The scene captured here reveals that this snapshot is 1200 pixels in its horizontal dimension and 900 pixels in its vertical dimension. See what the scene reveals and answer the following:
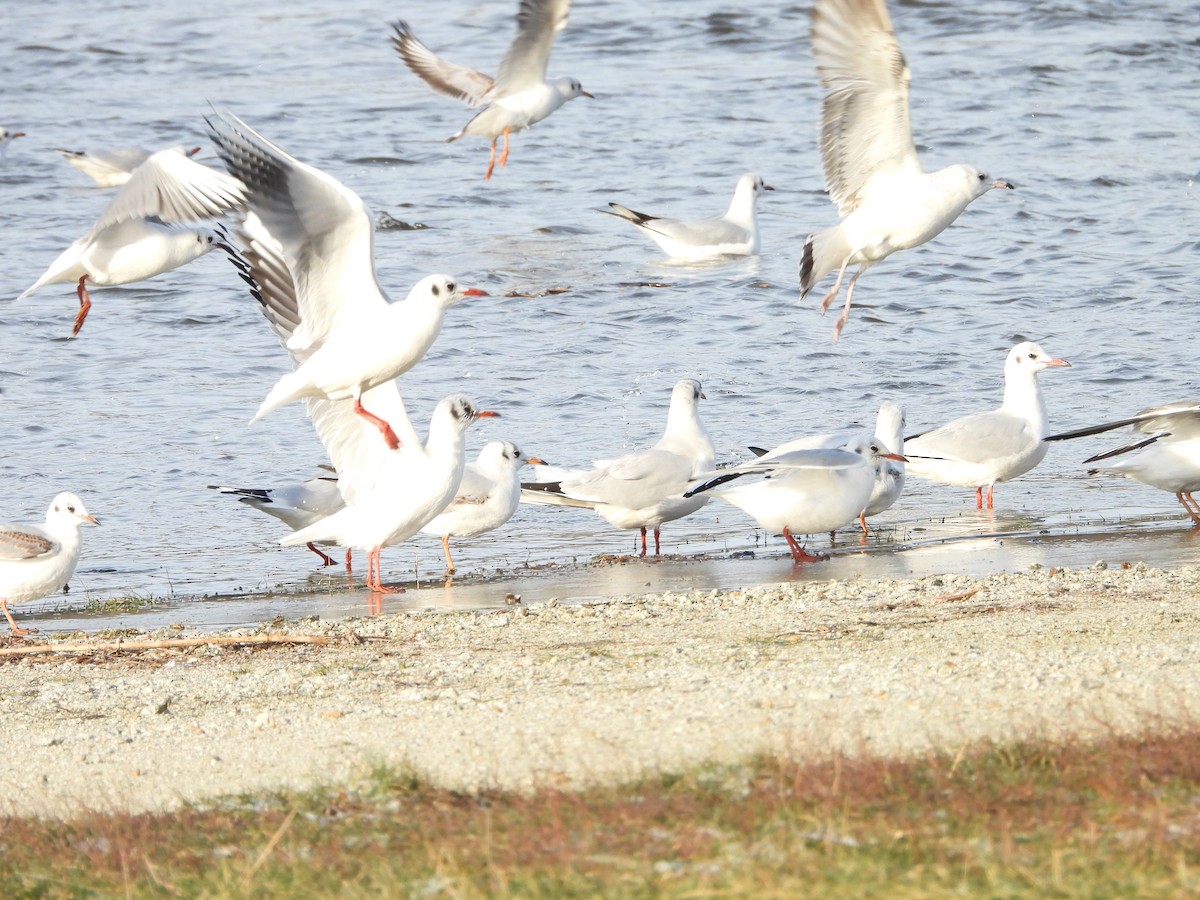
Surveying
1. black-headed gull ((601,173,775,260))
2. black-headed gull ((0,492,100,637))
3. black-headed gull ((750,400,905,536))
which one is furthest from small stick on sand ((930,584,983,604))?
black-headed gull ((601,173,775,260))

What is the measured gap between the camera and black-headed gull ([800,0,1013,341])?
431 inches

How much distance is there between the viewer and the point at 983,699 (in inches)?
202

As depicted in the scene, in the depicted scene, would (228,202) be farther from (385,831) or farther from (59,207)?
(59,207)

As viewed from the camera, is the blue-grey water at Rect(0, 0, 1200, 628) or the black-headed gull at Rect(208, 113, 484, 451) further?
the blue-grey water at Rect(0, 0, 1200, 628)

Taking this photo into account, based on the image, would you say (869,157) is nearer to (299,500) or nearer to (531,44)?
(299,500)

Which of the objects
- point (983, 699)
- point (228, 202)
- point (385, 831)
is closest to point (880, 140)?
point (228, 202)

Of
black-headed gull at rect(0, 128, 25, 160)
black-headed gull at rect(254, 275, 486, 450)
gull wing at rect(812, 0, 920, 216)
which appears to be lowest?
black-headed gull at rect(254, 275, 486, 450)

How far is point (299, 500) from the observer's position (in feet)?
34.2

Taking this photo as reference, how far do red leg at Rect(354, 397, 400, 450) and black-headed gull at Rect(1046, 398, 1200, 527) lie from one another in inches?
141

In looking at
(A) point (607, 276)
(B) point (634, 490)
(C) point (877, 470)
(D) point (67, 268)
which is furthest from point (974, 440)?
(A) point (607, 276)

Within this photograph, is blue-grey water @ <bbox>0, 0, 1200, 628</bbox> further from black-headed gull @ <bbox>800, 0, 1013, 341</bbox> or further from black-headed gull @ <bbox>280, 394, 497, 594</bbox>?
black-headed gull @ <bbox>800, 0, 1013, 341</bbox>

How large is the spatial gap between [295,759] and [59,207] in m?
16.2

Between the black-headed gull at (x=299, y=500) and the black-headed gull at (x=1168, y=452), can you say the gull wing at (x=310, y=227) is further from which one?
the black-headed gull at (x=1168, y=452)

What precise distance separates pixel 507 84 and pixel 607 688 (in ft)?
50.8
